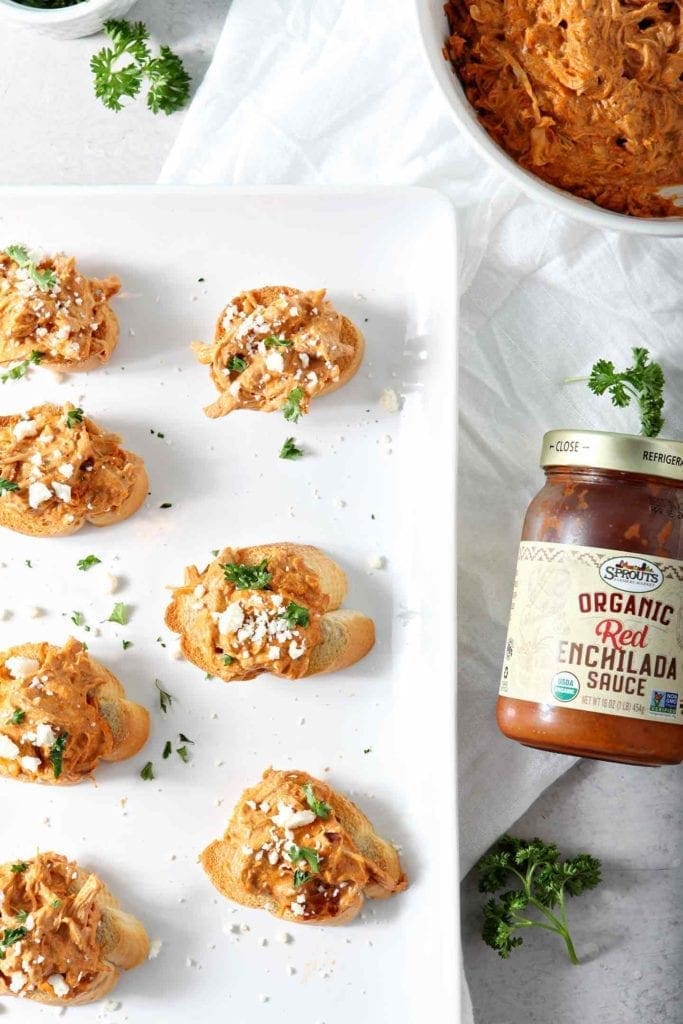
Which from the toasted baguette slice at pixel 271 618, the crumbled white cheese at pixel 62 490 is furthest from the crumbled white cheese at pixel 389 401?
the crumbled white cheese at pixel 62 490

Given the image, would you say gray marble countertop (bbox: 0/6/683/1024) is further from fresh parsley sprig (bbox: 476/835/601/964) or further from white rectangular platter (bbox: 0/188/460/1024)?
white rectangular platter (bbox: 0/188/460/1024)

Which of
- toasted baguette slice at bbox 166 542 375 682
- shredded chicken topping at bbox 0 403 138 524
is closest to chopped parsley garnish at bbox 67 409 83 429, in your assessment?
shredded chicken topping at bbox 0 403 138 524

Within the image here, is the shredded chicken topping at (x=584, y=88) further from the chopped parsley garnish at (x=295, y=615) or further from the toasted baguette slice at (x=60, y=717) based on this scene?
the toasted baguette slice at (x=60, y=717)

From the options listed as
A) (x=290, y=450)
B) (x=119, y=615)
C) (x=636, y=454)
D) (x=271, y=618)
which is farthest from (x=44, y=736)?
(x=636, y=454)

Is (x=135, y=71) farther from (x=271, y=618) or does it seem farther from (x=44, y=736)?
(x=44, y=736)

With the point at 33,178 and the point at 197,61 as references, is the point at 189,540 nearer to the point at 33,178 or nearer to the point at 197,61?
the point at 33,178

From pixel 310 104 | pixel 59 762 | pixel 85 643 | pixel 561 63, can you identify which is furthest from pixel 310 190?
pixel 59 762
